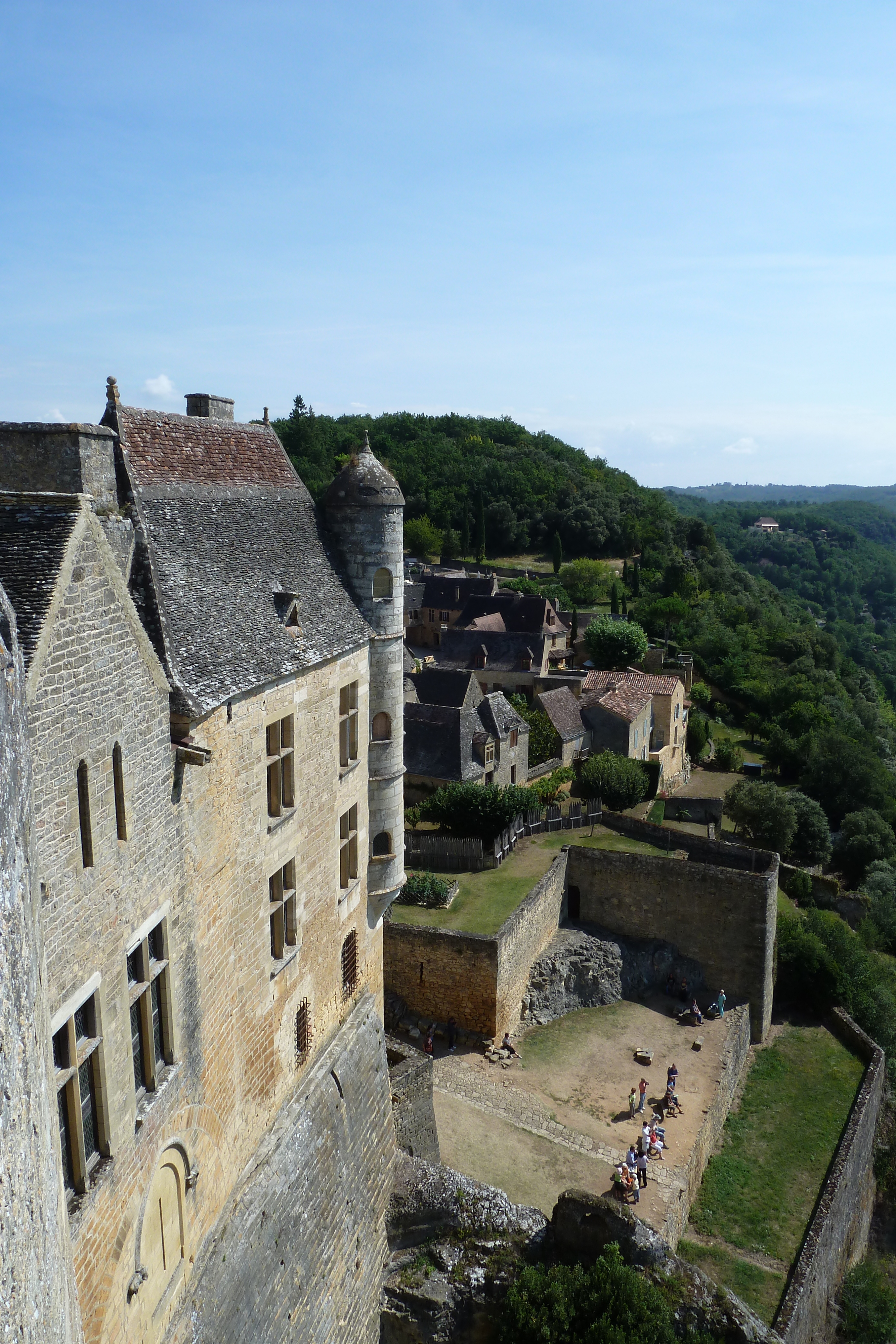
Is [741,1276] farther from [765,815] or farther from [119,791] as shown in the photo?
[765,815]

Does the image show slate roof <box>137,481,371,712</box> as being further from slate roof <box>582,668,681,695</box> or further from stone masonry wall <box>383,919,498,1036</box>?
slate roof <box>582,668,681,695</box>

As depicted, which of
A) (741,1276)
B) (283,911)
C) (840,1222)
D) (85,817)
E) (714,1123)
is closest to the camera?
(85,817)

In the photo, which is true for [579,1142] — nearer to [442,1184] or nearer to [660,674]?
[442,1184]

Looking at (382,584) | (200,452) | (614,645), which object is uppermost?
(200,452)

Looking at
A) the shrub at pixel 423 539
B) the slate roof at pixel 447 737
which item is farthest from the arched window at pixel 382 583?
the shrub at pixel 423 539

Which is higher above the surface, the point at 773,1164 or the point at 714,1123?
the point at 714,1123

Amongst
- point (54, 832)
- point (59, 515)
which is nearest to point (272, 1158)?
point (54, 832)

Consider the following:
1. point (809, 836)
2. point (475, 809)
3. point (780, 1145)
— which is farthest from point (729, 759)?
point (780, 1145)

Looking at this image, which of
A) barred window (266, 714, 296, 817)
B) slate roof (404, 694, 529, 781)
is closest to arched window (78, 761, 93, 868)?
barred window (266, 714, 296, 817)
